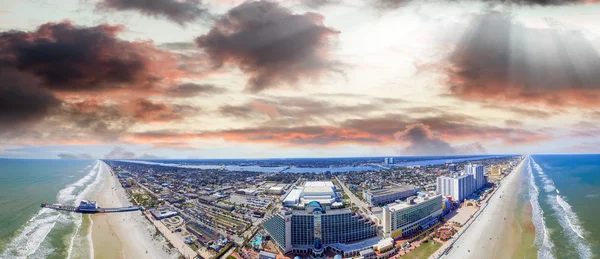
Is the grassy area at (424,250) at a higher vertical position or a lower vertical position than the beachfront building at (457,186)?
lower

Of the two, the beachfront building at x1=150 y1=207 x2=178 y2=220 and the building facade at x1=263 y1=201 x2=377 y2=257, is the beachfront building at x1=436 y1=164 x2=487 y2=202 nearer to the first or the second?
the building facade at x1=263 y1=201 x2=377 y2=257

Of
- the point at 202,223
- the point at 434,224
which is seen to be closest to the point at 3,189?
the point at 202,223

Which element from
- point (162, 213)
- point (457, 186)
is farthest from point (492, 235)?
point (162, 213)

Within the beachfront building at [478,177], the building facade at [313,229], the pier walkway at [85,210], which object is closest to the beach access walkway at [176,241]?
the building facade at [313,229]

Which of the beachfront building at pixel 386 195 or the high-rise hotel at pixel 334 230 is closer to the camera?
the high-rise hotel at pixel 334 230

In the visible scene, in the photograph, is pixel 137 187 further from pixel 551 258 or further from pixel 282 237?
pixel 551 258

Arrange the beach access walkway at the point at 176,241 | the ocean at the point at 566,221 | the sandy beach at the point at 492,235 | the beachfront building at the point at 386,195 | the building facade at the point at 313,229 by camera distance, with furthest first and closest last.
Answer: the beachfront building at the point at 386,195 → the beach access walkway at the point at 176,241 → the ocean at the point at 566,221 → the building facade at the point at 313,229 → the sandy beach at the point at 492,235

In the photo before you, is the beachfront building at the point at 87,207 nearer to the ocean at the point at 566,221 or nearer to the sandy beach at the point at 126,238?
the sandy beach at the point at 126,238

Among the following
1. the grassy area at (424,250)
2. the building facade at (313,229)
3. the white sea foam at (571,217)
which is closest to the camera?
the grassy area at (424,250)

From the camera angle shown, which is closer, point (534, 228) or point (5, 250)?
point (5, 250)
